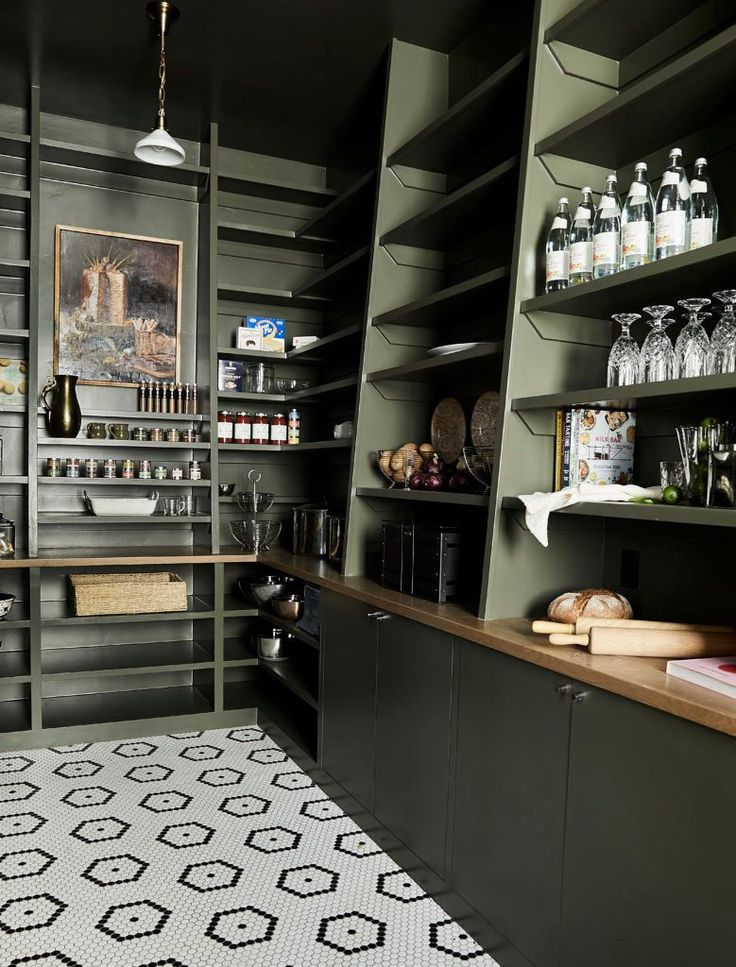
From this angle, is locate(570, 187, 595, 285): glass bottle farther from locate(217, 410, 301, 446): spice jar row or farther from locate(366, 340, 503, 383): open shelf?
locate(217, 410, 301, 446): spice jar row

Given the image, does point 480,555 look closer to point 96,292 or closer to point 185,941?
point 185,941

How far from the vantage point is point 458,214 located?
3033 millimetres

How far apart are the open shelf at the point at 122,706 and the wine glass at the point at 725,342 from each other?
3066 mm

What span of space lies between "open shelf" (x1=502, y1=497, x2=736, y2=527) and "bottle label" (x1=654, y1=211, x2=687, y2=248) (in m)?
0.65

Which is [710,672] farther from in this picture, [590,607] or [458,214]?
[458,214]

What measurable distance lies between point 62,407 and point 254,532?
1.12m

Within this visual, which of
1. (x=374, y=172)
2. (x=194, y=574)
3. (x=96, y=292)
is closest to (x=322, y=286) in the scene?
(x=374, y=172)

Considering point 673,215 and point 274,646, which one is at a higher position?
point 673,215

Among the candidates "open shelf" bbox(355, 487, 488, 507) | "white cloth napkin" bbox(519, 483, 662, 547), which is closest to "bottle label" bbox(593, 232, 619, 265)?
"white cloth napkin" bbox(519, 483, 662, 547)

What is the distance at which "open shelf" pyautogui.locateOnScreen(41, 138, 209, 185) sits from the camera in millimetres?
3883

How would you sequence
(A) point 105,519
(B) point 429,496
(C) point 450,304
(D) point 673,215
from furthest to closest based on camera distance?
(A) point 105,519 → (C) point 450,304 → (B) point 429,496 → (D) point 673,215

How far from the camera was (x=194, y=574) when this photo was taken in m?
4.54

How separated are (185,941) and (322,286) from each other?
310 cm

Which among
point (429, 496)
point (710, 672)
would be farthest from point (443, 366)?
point (710, 672)
